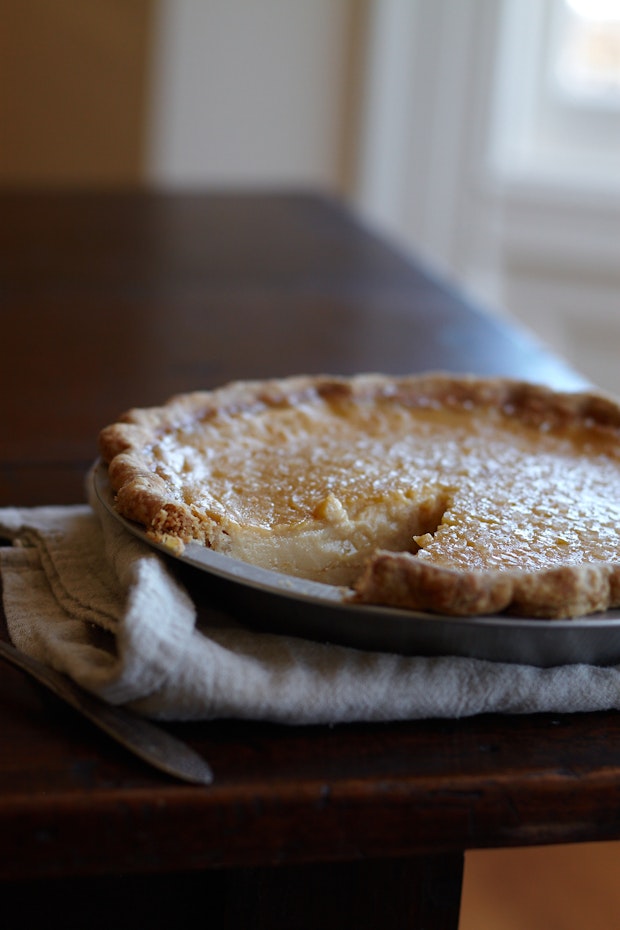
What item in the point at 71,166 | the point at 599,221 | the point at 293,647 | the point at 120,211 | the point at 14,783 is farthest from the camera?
the point at 71,166

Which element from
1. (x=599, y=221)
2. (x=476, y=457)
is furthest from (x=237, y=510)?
(x=599, y=221)

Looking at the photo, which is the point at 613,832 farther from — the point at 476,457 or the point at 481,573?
the point at 476,457

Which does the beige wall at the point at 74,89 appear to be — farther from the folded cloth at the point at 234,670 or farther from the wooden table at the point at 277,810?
the folded cloth at the point at 234,670

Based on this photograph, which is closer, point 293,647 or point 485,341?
point 293,647

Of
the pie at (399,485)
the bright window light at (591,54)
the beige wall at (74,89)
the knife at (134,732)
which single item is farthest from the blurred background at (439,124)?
the knife at (134,732)

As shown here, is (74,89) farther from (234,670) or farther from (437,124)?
(234,670)
